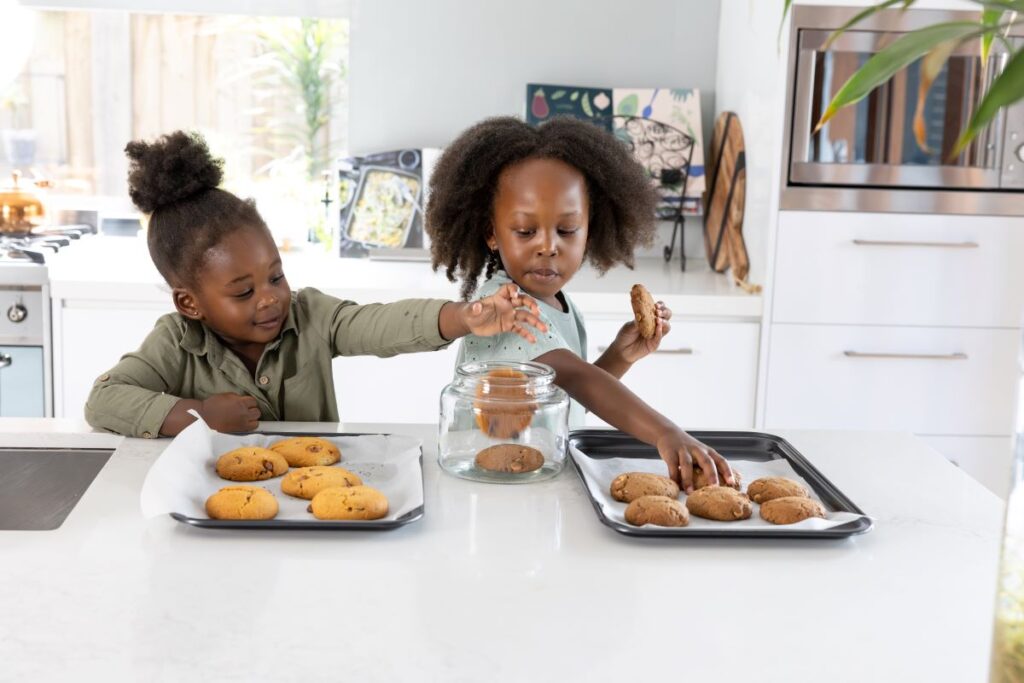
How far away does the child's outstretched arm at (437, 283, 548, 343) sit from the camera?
128 cm

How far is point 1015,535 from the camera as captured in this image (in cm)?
61

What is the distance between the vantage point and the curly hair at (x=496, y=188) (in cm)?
160

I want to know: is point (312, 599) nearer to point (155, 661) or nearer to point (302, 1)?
point (155, 661)

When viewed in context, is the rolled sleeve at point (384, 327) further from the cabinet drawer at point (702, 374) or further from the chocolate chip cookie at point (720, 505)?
the cabinet drawer at point (702, 374)

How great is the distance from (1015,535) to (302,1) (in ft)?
9.23

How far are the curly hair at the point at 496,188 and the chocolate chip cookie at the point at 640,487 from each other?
2.06 feet

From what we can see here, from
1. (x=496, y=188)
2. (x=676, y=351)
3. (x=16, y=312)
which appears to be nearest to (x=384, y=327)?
(x=496, y=188)

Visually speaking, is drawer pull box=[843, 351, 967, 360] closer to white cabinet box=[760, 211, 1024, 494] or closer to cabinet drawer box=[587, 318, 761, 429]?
white cabinet box=[760, 211, 1024, 494]

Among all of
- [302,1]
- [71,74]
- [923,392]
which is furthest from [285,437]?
[71,74]

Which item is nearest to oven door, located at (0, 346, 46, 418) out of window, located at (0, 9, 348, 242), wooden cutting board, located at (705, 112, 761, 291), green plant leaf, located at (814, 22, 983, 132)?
window, located at (0, 9, 348, 242)

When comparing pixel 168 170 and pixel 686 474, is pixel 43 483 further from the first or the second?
pixel 686 474

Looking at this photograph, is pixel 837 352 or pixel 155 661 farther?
pixel 837 352

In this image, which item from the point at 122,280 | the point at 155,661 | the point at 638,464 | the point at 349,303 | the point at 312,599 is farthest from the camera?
the point at 122,280

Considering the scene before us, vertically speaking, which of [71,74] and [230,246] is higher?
[71,74]
